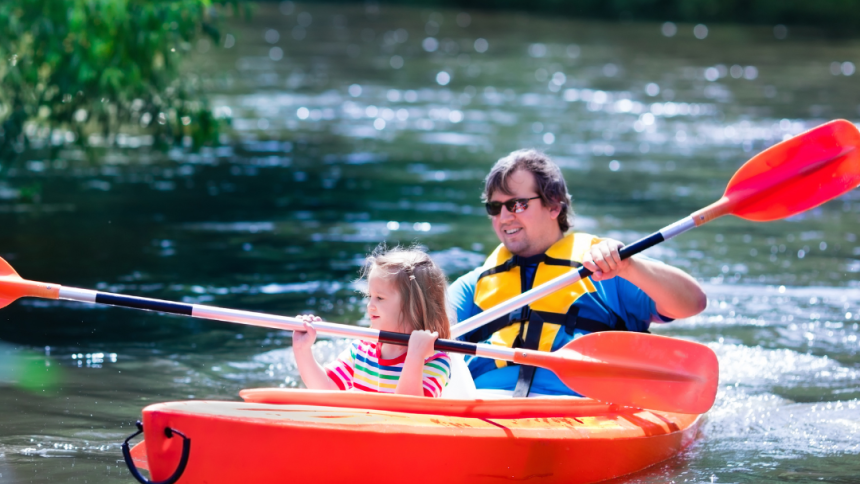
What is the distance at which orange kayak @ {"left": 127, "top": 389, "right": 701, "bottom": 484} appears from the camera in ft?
9.95

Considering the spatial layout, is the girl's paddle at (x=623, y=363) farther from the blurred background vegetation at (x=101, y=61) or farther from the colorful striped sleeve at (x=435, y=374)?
the blurred background vegetation at (x=101, y=61)

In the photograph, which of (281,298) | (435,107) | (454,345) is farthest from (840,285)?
(435,107)

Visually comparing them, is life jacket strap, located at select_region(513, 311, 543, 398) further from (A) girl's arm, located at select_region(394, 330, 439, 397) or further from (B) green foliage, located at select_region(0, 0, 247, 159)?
(B) green foliage, located at select_region(0, 0, 247, 159)

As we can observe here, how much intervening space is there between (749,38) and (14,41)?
2080 centimetres

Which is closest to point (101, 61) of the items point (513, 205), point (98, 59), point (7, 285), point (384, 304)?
point (98, 59)

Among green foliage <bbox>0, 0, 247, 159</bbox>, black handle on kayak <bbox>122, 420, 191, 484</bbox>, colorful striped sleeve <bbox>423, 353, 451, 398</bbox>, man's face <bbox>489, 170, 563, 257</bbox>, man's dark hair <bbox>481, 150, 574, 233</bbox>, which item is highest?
green foliage <bbox>0, 0, 247, 159</bbox>

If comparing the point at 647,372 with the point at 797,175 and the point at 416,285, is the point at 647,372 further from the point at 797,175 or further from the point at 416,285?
the point at 797,175

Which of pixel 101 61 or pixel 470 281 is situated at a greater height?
pixel 101 61

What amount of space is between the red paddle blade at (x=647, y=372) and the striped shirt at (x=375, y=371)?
16.3 inches

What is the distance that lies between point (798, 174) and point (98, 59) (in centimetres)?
448

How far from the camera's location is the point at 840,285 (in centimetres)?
643

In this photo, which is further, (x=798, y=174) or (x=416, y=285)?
(x=798, y=174)

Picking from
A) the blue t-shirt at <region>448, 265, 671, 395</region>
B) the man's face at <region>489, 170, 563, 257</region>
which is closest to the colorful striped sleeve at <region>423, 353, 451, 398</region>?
the blue t-shirt at <region>448, 265, 671, 395</region>

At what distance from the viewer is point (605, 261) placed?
142 inches
